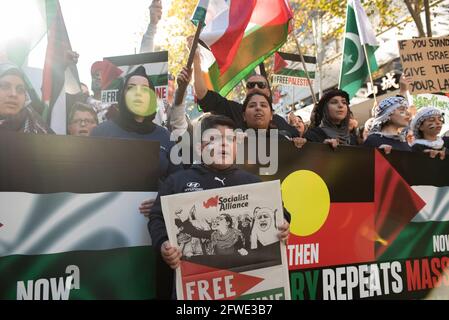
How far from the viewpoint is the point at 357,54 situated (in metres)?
6.22

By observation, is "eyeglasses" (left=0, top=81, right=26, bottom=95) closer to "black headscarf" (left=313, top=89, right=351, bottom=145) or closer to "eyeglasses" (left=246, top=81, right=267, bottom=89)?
"eyeglasses" (left=246, top=81, right=267, bottom=89)

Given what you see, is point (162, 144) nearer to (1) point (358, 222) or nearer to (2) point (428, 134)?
(1) point (358, 222)

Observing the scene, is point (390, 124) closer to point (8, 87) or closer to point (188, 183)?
point (188, 183)

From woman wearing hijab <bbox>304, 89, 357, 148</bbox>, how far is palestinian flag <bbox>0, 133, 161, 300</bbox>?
5.70 feet

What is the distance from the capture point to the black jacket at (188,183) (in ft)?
9.12

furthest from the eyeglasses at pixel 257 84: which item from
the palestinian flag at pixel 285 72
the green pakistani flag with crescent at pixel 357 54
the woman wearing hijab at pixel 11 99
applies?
the palestinian flag at pixel 285 72

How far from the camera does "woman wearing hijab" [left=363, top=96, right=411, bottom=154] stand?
4535mm

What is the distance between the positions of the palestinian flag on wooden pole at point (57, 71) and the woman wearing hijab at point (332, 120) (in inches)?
83.2

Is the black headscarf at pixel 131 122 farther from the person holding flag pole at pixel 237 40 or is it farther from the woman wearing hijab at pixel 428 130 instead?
the woman wearing hijab at pixel 428 130

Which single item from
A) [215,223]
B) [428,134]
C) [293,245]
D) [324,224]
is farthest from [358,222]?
[428,134]

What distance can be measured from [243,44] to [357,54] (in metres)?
2.07

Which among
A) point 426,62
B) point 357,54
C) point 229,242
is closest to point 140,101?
point 229,242

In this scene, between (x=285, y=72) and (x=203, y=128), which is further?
(x=285, y=72)

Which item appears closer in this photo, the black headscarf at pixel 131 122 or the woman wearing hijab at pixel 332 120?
the black headscarf at pixel 131 122
